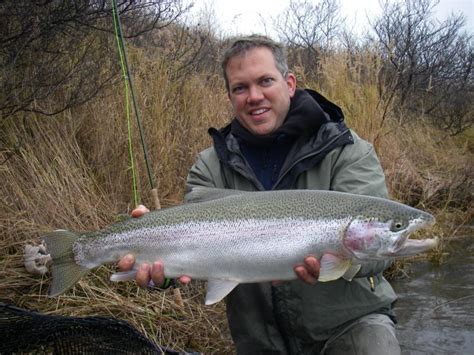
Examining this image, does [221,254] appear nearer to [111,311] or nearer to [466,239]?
[111,311]

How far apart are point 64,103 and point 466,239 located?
5629mm

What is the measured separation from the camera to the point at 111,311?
13.5 ft

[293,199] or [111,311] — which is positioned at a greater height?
[293,199]

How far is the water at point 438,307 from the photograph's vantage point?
423 centimetres

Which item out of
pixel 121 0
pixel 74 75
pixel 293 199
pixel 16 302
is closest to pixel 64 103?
pixel 74 75

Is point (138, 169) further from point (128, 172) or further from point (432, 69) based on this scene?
point (432, 69)

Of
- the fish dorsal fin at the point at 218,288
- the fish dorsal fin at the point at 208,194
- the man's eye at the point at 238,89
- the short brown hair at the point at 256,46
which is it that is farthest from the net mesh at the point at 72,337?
the short brown hair at the point at 256,46

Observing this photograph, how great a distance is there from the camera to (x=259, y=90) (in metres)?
3.27

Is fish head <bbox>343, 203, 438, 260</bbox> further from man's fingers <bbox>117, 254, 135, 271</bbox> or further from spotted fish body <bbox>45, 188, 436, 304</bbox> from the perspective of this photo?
man's fingers <bbox>117, 254, 135, 271</bbox>

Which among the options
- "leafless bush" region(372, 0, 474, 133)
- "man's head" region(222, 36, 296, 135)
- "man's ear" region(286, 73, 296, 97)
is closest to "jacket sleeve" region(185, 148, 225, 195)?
"man's head" region(222, 36, 296, 135)

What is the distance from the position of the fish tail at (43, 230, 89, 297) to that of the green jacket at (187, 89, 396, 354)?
3.18ft

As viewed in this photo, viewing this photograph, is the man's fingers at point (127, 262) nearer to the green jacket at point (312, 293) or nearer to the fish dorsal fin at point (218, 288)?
the fish dorsal fin at point (218, 288)

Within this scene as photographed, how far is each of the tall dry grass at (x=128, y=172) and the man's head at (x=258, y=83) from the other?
1.81 metres

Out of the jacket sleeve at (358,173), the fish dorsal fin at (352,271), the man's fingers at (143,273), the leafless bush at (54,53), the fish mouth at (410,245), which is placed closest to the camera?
the fish mouth at (410,245)
